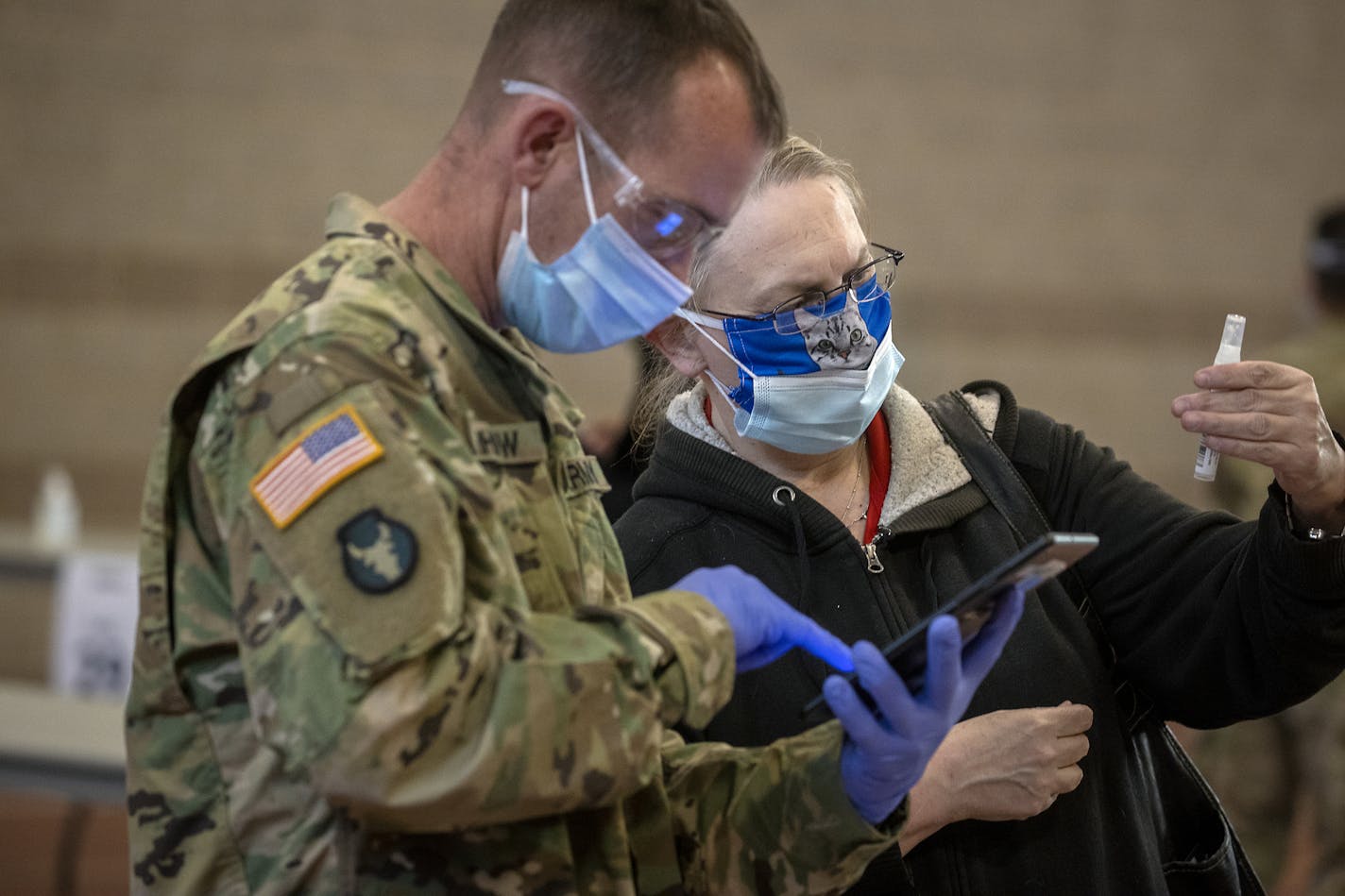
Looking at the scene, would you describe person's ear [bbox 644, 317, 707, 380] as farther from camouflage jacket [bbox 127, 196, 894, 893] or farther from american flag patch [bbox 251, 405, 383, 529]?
american flag patch [bbox 251, 405, 383, 529]

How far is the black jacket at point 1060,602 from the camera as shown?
6.04 ft

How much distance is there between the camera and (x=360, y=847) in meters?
1.29

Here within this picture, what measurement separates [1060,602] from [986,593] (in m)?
0.64

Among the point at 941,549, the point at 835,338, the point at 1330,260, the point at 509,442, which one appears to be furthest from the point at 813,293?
the point at 1330,260

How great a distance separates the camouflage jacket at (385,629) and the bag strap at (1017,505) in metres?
0.62

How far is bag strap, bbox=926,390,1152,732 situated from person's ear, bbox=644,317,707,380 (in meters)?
0.39

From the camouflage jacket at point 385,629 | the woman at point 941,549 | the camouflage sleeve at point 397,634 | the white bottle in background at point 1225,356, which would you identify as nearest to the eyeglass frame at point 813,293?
the woman at point 941,549

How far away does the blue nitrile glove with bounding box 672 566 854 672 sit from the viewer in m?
1.40

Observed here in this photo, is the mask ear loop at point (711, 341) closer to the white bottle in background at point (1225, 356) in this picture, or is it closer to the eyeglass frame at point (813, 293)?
the eyeglass frame at point (813, 293)

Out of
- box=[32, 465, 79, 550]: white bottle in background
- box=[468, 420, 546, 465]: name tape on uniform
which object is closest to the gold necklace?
box=[468, 420, 546, 465]: name tape on uniform

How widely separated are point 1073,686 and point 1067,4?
5769mm

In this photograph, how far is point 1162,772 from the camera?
2.04 meters

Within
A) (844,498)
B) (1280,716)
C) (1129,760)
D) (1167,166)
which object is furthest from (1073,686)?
(1167,166)

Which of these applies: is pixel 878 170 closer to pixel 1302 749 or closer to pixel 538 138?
pixel 1302 749
